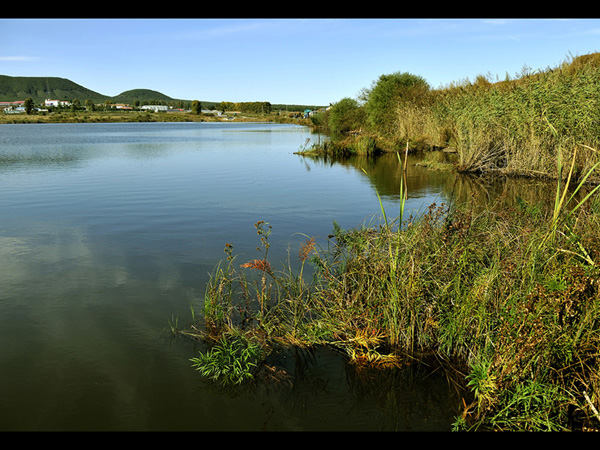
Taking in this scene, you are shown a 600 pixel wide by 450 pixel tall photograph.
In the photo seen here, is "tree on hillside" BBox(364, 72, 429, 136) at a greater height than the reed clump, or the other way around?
"tree on hillside" BBox(364, 72, 429, 136)

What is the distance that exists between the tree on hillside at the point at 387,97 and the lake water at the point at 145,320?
22.4m

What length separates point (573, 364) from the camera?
12.4 feet

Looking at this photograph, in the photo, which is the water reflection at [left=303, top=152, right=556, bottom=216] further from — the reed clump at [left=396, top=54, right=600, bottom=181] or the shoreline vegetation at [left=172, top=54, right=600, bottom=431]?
the shoreline vegetation at [left=172, top=54, right=600, bottom=431]

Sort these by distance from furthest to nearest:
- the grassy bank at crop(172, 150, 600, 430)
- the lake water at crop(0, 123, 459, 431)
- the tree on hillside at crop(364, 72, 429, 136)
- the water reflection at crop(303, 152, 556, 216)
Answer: the tree on hillside at crop(364, 72, 429, 136) < the water reflection at crop(303, 152, 556, 216) < the lake water at crop(0, 123, 459, 431) < the grassy bank at crop(172, 150, 600, 430)

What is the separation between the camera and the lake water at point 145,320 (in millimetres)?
4137

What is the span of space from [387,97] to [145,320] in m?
35.6

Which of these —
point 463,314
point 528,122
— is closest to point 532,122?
point 528,122

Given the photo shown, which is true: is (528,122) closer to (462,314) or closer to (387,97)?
(462,314)

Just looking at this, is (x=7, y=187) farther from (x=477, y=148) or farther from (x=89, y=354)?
(x=477, y=148)

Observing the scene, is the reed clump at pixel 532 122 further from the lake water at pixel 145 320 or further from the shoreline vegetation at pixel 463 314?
the shoreline vegetation at pixel 463 314

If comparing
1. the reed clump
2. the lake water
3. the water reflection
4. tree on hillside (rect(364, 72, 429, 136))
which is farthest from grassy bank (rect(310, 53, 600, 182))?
tree on hillside (rect(364, 72, 429, 136))

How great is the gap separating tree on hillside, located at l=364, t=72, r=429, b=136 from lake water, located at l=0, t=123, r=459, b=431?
2238cm

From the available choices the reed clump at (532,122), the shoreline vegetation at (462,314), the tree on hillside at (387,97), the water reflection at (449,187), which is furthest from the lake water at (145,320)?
the tree on hillside at (387,97)

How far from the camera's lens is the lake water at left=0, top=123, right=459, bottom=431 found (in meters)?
4.14
